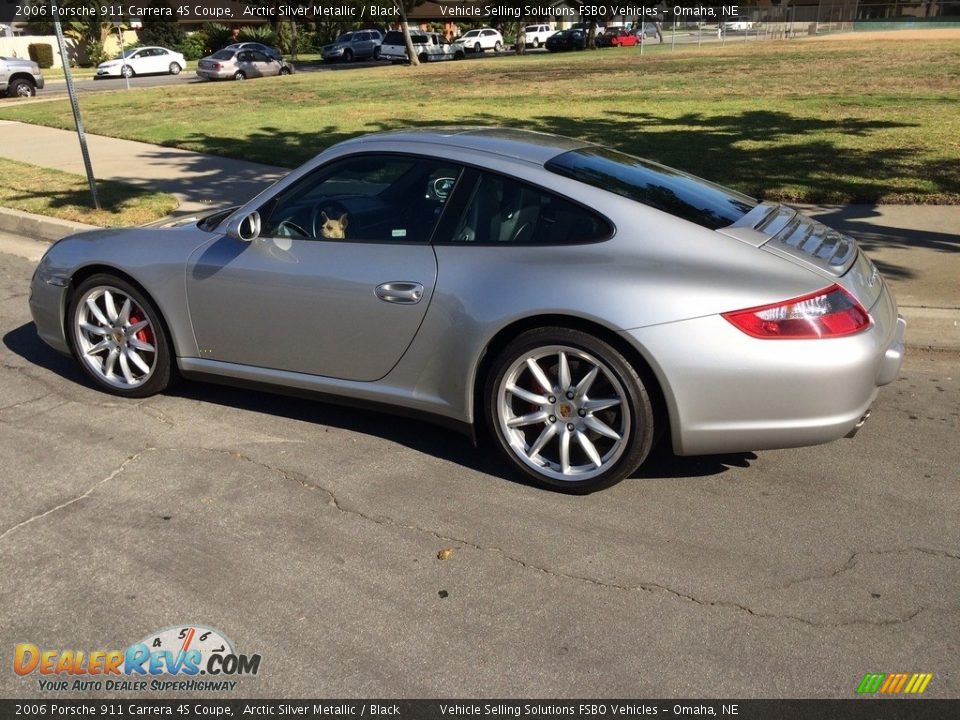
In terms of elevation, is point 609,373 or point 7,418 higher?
point 609,373

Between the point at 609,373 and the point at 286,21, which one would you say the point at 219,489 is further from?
the point at 286,21

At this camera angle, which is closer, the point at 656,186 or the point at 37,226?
the point at 656,186

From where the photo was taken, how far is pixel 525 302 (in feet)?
12.9

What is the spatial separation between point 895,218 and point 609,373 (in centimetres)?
601

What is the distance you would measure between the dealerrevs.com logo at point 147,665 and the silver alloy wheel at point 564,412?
5.05ft

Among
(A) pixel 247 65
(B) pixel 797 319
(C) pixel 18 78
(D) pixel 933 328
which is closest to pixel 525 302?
(B) pixel 797 319

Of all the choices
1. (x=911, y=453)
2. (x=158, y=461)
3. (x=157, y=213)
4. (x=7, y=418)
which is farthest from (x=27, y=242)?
(x=911, y=453)

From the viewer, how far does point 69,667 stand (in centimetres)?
303

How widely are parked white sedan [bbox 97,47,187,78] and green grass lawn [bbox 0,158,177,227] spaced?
32.3 meters

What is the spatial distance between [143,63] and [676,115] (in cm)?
3340

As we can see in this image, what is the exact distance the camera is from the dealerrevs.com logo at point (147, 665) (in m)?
2.97

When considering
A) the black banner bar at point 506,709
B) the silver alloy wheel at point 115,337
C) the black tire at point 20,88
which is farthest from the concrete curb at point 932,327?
the black tire at point 20,88

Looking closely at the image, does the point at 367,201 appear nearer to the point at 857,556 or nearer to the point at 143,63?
the point at 857,556

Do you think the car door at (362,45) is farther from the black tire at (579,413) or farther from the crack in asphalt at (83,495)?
the black tire at (579,413)
